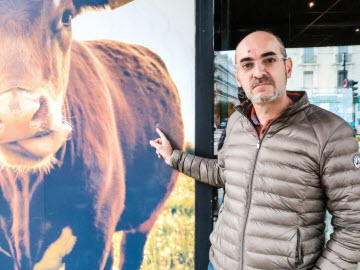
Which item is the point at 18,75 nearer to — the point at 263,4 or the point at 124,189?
the point at 124,189

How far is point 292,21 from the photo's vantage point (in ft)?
7.76

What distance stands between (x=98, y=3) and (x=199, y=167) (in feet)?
4.20

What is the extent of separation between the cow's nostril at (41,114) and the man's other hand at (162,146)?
779 mm

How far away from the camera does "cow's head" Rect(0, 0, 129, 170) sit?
2.58 meters

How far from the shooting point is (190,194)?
2469 mm

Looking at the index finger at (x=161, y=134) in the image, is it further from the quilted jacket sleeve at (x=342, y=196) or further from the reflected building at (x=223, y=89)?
the quilted jacket sleeve at (x=342, y=196)

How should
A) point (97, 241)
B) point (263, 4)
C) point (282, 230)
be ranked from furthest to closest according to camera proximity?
point (97, 241)
point (263, 4)
point (282, 230)

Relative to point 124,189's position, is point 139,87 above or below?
above

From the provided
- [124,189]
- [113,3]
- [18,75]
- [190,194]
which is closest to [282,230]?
[190,194]

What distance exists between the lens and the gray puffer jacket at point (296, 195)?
62.1 inches

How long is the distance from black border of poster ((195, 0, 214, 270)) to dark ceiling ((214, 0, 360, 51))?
0.07m

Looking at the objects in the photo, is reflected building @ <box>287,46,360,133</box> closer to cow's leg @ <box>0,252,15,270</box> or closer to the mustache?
the mustache

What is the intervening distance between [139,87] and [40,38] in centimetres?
78

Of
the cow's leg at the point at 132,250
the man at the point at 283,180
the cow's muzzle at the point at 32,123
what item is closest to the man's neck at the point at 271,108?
the man at the point at 283,180
